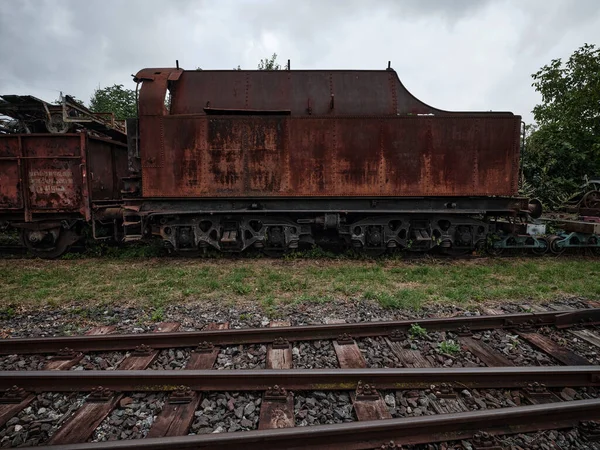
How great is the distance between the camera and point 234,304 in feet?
16.3

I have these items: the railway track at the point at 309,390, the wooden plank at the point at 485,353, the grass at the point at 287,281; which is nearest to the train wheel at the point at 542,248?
the grass at the point at 287,281

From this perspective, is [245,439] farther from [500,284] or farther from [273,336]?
[500,284]

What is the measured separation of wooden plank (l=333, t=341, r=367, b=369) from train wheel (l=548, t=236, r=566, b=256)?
7.19m

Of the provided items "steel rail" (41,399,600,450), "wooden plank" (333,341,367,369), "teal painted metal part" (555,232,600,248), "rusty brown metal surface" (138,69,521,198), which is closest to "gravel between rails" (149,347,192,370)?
"steel rail" (41,399,600,450)

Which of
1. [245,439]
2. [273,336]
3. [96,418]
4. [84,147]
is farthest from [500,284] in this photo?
[84,147]

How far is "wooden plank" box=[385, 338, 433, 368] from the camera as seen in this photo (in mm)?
3259

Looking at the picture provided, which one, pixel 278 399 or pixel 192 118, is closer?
pixel 278 399

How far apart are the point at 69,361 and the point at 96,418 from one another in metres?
1.17

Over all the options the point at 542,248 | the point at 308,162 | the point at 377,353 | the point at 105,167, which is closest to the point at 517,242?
the point at 542,248

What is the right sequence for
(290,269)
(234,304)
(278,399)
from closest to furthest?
(278,399) < (234,304) < (290,269)

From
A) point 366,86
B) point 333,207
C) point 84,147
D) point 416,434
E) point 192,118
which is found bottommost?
point 416,434

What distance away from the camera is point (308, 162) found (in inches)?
294

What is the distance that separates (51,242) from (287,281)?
639 cm

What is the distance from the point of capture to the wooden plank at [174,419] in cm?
234
